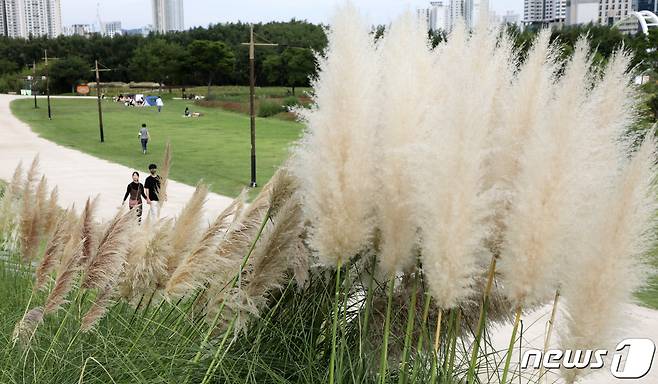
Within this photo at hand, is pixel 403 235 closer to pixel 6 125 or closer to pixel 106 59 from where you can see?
pixel 6 125

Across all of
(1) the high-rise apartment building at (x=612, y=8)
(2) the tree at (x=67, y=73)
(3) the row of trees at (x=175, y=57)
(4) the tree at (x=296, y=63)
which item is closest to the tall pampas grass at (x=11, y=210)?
(3) the row of trees at (x=175, y=57)

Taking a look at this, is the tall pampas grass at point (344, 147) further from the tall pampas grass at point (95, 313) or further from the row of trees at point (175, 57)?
the row of trees at point (175, 57)

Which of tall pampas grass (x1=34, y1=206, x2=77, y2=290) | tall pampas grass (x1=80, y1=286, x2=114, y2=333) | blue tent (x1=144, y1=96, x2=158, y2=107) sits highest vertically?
tall pampas grass (x1=34, y1=206, x2=77, y2=290)

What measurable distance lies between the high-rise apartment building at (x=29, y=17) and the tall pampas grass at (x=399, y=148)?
169m

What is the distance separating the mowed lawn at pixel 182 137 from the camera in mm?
20625

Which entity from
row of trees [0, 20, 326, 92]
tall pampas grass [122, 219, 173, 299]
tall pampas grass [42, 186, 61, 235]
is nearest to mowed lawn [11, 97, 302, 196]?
tall pampas grass [42, 186, 61, 235]

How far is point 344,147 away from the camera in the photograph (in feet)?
7.87

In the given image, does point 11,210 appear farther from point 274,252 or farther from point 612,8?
point 612,8

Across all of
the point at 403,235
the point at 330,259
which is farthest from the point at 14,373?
the point at 403,235

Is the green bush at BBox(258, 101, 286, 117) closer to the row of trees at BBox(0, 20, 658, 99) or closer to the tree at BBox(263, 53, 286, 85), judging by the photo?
the row of trees at BBox(0, 20, 658, 99)

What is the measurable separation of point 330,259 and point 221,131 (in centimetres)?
3211

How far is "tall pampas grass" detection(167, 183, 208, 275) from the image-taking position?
10.2ft

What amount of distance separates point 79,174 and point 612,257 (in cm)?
1953

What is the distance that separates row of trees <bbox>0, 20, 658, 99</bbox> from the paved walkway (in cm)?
3692
